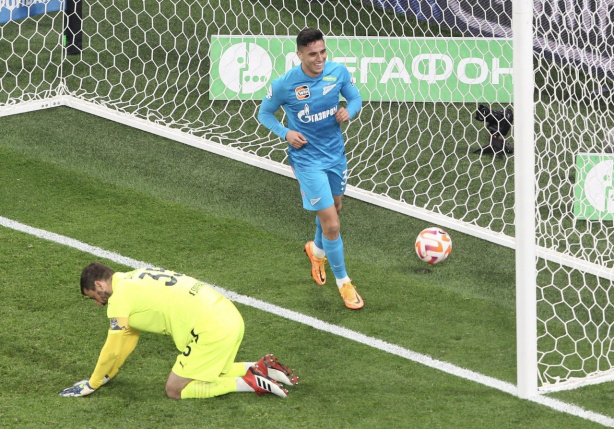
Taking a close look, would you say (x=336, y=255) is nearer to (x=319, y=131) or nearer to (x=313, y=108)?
(x=319, y=131)

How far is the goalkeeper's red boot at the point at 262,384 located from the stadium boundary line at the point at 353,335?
37.8 inches

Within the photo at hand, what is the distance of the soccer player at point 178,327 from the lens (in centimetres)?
575

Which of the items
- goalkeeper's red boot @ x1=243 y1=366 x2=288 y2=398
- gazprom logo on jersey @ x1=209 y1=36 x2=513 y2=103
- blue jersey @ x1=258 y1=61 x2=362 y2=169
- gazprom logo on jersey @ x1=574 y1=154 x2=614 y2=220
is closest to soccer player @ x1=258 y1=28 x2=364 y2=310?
blue jersey @ x1=258 y1=61 x2=362 y2=169

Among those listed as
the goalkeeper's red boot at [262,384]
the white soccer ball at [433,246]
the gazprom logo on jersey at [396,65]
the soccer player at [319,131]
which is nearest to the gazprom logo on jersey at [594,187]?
the white soccer ball at [433,246]

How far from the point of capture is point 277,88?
718cm

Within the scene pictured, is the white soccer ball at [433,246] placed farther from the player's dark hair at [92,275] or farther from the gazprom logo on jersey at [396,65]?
the player's dark hair at [92,275]

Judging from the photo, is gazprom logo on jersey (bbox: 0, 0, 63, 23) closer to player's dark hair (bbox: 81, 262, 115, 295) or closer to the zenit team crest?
the zenit team crest

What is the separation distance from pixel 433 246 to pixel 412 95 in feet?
7.36

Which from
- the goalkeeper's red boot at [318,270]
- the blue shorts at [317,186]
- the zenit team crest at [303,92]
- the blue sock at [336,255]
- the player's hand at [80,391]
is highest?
the zenit team crest at [303,92]

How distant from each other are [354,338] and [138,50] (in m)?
5.19

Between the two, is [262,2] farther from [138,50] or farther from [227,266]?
[227,266]

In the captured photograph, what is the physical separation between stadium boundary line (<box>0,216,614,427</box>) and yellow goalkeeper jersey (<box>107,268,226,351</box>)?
1.30 m

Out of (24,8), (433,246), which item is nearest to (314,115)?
(433,246)

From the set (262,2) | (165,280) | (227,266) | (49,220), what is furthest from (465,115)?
(165,280)
